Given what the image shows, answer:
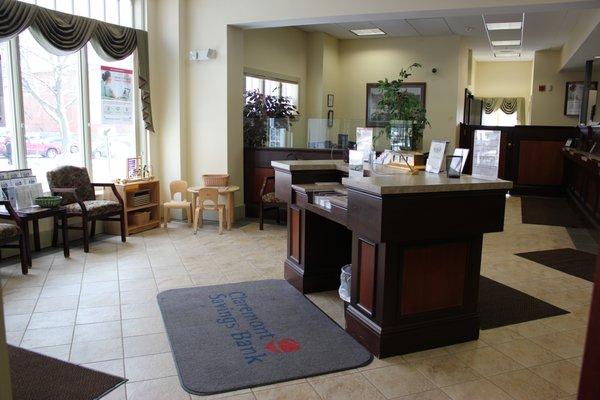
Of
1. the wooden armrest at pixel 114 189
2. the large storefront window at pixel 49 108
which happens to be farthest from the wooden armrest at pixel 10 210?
the wooden armrest at pixel 114 189

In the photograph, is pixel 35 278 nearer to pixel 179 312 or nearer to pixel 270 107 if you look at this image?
pixel 179 312

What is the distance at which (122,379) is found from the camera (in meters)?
2.59

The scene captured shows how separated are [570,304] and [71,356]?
352cm

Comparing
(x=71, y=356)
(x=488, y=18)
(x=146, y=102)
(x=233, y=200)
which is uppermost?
(x=488, y=18)

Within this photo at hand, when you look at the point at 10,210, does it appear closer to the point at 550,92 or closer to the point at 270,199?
the point at 270,199

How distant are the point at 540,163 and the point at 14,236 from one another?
912 centimetres

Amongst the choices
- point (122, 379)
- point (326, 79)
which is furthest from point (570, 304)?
point (326, 79)

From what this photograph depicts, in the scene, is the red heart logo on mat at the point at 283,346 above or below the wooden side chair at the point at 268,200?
below

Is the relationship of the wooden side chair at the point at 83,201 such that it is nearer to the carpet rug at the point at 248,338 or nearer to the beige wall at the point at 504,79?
the carpet rug at the point at 248,338

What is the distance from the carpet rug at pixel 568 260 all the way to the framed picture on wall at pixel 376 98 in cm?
470

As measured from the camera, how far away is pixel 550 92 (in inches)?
408

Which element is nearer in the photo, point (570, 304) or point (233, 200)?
point (570, 304)

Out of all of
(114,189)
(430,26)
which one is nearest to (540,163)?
(430,26)

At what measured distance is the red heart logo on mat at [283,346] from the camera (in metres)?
2.94
